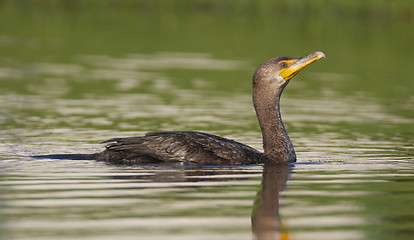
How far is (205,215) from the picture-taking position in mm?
8086

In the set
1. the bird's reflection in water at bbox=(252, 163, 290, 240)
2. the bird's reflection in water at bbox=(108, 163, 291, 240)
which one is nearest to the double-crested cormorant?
the bird's reflection in water at bbox=(108, 163, 291, 240)

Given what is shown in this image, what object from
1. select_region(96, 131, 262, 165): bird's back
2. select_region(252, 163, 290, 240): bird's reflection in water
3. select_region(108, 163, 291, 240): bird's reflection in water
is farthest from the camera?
select_region(96, 131, 262, 165): bird's back

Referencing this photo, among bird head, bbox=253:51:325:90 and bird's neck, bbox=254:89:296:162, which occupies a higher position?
bird head, bbox=253:51:325:90

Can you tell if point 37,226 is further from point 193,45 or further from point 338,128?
point 193,45

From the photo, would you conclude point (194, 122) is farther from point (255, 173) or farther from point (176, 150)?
point (255, 173)

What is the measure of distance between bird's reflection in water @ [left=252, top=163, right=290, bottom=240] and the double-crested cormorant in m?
0.27

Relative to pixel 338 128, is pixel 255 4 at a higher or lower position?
higher

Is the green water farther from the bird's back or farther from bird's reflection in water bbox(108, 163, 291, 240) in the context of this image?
the bird's back

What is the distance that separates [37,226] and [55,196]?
52.5 inches

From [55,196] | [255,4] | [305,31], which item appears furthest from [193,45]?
[55,196]

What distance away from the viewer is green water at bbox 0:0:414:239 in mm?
7988

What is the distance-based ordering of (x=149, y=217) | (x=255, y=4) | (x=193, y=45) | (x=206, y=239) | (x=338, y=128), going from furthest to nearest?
(x=255, y=4), (x=193, y=45), (x=338, y=128), (x=149, y=217), (x=206, y=239)

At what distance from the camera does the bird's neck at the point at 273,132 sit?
11391mm

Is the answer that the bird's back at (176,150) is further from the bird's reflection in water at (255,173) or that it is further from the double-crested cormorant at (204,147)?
the bird's reflection in water at (255,173)
